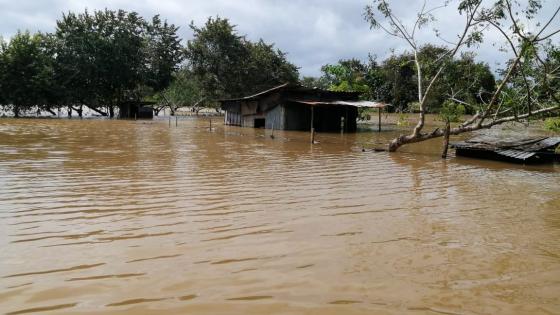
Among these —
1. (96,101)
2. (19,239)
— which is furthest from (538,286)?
(96,101)

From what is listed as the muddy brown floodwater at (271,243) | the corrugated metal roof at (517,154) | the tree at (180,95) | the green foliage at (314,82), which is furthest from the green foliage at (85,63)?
the corrugated metal roof at (517,154)

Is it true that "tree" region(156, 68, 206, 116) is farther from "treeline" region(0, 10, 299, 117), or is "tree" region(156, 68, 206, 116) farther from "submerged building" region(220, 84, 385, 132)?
"submerged building" region(220, 84, 385, 132)

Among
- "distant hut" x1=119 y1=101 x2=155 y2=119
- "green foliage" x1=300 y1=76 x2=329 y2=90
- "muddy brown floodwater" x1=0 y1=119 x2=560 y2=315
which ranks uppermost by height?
"green foliage" x1=300 y1=76 x2=329 y2=90

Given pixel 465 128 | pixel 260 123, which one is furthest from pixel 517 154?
pixel 260 123

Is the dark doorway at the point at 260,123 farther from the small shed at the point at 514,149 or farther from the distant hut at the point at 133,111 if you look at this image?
the small shed at the point at 514,149

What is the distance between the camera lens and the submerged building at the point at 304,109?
97.8ft

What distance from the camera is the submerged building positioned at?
2981 cm

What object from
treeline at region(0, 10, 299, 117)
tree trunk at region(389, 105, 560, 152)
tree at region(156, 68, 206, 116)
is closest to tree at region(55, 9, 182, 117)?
treeline at region(0, 10, 299, 117)

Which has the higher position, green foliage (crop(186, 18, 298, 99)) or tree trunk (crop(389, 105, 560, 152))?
green foliage (crop(186, 18, 298, 99))

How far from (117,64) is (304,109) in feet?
80.9

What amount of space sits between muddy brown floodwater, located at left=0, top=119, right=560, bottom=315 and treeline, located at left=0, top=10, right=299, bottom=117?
36759 millimetres

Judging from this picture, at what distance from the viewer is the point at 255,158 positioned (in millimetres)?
14195

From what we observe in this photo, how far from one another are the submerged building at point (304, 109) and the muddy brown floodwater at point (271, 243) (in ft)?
62.9

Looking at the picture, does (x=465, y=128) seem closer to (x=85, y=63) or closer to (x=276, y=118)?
(x=276, y=118)
